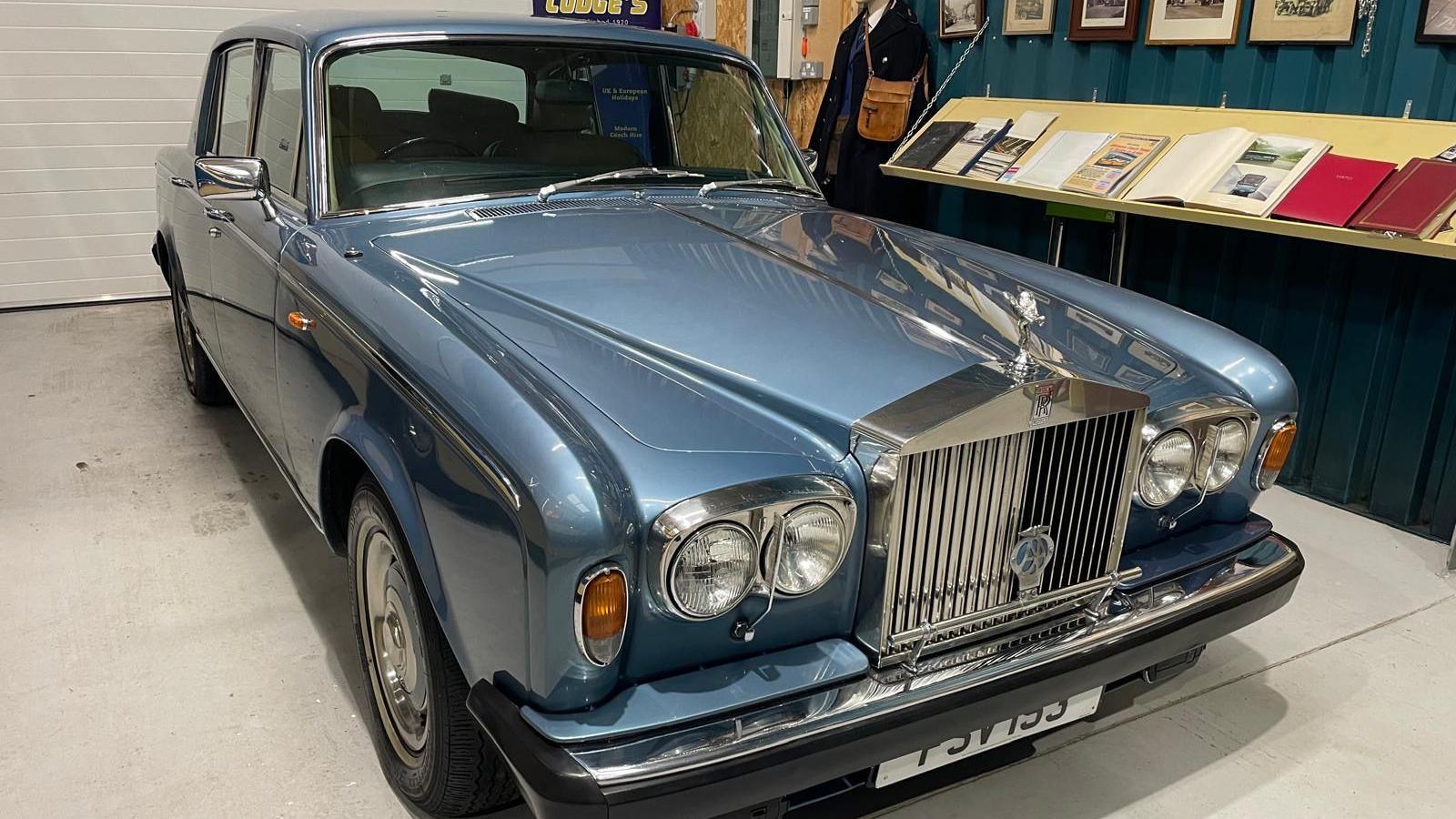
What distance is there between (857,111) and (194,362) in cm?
364

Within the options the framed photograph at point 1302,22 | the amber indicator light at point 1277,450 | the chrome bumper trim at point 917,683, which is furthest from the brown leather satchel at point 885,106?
the chrome bumper trim at point 917,683

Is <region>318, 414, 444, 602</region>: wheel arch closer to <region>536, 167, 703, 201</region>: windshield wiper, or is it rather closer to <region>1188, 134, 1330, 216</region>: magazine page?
<region>536, 167, 703, 201</region>: windshield wiper

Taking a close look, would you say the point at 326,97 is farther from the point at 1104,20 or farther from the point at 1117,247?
the point at 1104,20

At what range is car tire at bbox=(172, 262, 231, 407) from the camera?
437cm

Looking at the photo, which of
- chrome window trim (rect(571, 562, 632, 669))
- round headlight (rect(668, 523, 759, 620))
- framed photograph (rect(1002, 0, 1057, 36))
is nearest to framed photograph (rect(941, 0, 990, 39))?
framed photograph (rect(1002, 0, 1057, 36))

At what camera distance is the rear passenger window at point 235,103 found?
3340 mm

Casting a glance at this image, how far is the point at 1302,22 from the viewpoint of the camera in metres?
3.97

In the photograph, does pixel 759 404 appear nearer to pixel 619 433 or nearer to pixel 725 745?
pixel 619 433

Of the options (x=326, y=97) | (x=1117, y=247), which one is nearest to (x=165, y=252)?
(x=326, y=97)

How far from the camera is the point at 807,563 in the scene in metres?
1.66

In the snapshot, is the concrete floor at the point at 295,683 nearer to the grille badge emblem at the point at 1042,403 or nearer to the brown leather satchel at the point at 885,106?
the grille badge emblem at the point at 1042,403

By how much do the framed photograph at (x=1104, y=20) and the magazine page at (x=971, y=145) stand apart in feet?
1.68

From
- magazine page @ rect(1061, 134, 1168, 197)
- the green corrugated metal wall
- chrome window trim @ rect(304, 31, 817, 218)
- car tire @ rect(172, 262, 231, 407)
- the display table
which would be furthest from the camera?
car tire @ rect(172, 262, 231, 407)

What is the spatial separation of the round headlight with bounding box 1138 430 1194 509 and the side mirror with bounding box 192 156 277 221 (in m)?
2.22
